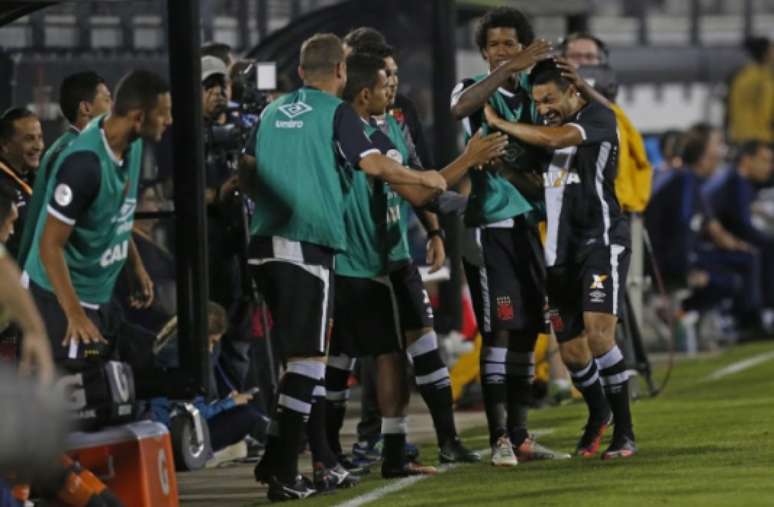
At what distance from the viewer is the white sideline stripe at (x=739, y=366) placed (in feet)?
60.3

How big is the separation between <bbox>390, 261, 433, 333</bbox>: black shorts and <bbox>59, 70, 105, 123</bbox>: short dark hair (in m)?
1.85

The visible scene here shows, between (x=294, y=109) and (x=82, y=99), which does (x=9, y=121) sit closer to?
(x=82, y=99)

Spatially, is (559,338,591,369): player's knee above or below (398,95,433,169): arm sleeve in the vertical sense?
below

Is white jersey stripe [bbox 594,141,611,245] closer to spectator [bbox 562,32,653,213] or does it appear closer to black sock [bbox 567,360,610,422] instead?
black sock [bbox 567,360,610,422]

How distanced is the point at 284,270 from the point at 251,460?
2.83 m

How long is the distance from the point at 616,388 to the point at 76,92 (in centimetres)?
308

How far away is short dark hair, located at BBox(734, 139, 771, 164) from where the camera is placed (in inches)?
1019

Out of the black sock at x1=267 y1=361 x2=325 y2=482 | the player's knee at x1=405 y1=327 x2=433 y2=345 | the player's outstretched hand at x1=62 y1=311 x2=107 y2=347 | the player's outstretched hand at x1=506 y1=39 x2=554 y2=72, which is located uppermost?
the player's outstretched hand at x1=506 y1=39 x2=554 y2=72

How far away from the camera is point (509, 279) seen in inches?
466

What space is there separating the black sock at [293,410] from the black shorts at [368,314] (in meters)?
0.74

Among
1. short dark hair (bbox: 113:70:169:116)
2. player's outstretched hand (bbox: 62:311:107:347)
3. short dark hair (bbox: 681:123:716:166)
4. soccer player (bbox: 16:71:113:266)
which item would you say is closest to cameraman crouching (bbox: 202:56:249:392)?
soccer player (bbox: 16:71:113:266)

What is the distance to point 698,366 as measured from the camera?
20.0 meters

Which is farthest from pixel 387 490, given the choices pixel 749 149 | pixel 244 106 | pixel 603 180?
pixel 749 149

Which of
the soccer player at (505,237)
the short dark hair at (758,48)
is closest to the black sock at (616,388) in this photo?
the soccer player at (505,237)
